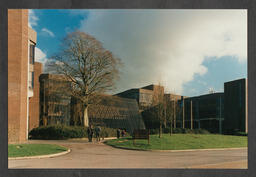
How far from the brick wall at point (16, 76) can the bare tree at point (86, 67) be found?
27.3ft

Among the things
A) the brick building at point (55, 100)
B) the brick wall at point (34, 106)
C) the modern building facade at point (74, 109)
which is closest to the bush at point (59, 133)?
the modern building facade at point (74, 109)

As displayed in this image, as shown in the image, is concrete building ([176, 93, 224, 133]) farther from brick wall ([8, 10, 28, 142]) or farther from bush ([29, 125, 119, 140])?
brick wall ([8, 10, 28, 142])

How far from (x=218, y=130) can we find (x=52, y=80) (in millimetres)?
36585

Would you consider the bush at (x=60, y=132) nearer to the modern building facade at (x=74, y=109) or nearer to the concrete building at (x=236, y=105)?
the modern building facade at (x=74, y=109)

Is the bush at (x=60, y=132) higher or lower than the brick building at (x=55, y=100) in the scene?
lower

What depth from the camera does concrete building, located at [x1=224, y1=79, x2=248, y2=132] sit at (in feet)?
150

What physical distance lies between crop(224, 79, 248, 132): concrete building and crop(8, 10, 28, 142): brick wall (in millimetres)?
36273

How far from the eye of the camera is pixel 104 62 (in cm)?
2816

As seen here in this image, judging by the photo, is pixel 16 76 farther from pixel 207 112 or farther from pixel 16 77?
pixel 207 112

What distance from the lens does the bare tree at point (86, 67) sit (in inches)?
1078

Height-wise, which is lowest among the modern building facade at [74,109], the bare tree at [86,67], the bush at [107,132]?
the bush at [107,132]

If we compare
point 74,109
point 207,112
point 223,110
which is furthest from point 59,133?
point 207,112

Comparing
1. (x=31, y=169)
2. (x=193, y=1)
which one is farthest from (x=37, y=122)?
(x=193, y=1)

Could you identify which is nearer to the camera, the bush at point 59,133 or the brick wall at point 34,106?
the bush at point 59,133
